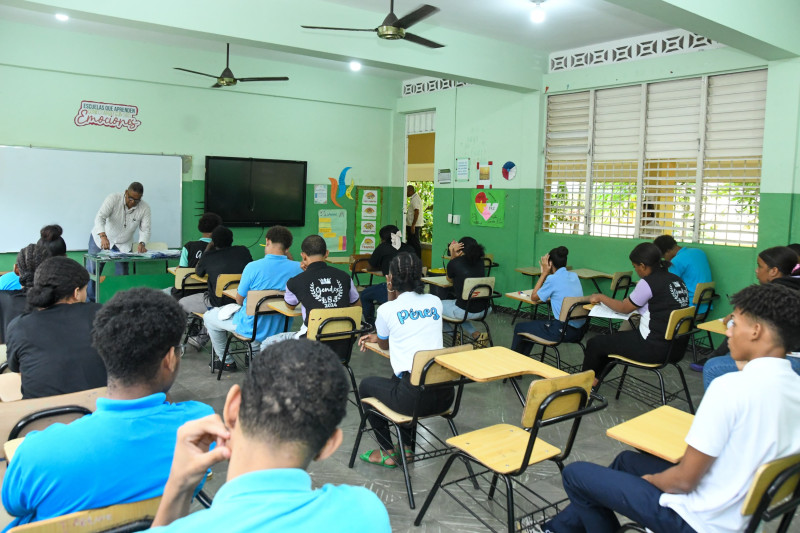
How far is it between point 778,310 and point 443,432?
238 centimetres

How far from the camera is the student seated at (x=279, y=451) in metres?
0.94

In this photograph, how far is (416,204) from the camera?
10703 millimetres

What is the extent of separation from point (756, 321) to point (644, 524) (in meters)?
0.81

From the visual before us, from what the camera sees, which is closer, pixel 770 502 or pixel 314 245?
pixel 770 502

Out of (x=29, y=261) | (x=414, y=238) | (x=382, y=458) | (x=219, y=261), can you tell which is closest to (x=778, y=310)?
(x=382, y=458)

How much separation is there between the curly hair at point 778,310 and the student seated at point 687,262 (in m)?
4.11

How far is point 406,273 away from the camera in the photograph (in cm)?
347

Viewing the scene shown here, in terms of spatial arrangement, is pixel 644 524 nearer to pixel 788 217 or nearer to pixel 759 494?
pixel 759 494

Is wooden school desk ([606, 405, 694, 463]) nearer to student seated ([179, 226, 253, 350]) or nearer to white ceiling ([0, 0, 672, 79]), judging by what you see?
student seated ([179, 226, 253, 350])

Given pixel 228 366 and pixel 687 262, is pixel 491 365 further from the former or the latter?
pixel 687 262

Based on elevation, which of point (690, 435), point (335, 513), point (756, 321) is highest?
point (756, 321)

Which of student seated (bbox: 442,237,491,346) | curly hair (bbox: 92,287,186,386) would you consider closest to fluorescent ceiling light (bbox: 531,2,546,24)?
student seated (bbox: 442,237,491,346)

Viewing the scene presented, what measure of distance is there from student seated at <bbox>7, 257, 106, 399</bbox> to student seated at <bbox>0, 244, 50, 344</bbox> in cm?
104

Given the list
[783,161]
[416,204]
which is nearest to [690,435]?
[783,161]
